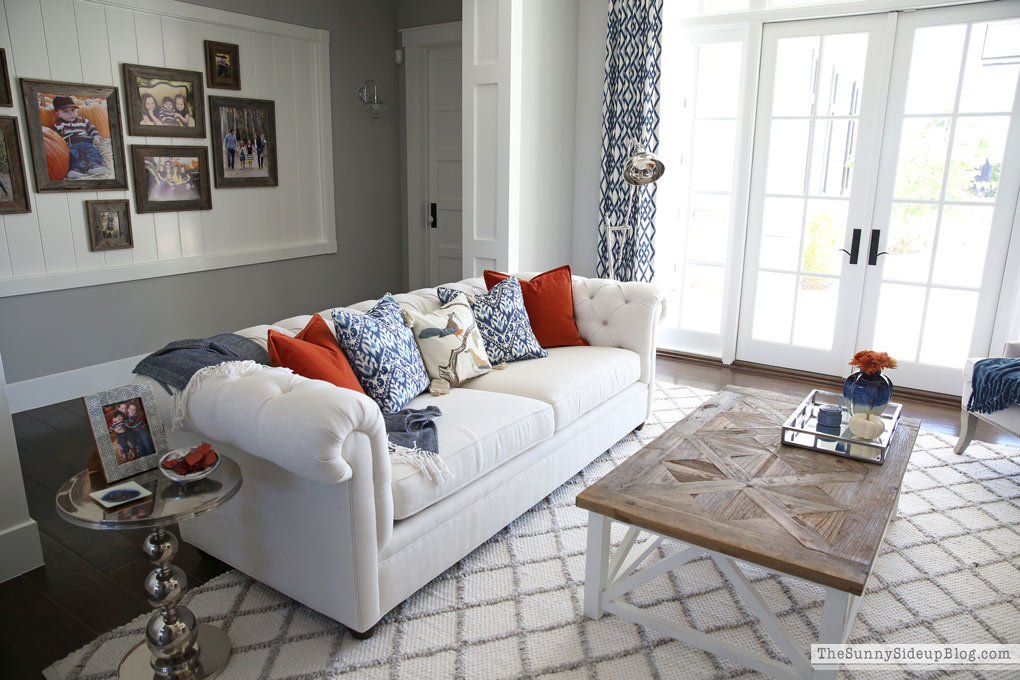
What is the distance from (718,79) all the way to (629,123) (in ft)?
2.12

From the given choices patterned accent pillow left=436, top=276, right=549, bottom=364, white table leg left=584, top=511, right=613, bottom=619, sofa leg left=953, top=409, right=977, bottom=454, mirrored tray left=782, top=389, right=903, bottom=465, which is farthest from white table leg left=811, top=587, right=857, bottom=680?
sofa leg left=953, top=409, right=977, bottom=454

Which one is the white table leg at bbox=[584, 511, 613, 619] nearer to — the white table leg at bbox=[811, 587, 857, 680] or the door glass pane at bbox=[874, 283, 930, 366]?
the white table leg at bbox=[811, 587, 857, 680]

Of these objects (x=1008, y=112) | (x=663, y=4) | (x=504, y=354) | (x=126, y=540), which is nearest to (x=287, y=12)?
(x=663, y=4)

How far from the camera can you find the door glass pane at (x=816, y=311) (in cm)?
466

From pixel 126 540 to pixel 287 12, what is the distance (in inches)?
146

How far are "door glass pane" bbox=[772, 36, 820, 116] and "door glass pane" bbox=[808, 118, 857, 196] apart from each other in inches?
7.1

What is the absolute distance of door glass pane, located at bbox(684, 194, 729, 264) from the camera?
495 cm

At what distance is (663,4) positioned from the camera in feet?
15.2

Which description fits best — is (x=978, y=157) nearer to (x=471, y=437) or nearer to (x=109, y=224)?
(x=471, y=437)

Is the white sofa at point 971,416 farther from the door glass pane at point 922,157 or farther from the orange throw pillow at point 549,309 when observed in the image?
the orange throw pillow at point 549,309

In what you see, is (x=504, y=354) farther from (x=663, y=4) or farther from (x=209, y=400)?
(x=663, y=4)

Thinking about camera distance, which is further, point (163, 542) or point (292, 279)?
point (292, 279)

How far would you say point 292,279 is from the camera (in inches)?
206

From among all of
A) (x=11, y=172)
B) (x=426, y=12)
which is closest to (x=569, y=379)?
(x=11, y=172)
